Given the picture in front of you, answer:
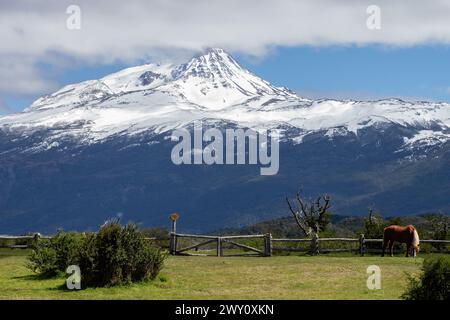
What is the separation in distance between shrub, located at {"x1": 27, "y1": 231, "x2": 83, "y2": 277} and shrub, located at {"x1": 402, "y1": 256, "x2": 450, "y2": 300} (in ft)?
42.2

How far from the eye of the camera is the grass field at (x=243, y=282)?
24.9 m

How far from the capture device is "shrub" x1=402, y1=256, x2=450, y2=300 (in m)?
21.6

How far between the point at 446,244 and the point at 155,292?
98.0 feet

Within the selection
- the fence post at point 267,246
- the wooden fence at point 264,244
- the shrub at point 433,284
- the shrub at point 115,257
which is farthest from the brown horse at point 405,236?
the shrub at point 433,284

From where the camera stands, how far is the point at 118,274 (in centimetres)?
2695

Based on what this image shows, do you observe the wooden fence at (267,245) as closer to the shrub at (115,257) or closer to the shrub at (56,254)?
the shrub at (56,254)

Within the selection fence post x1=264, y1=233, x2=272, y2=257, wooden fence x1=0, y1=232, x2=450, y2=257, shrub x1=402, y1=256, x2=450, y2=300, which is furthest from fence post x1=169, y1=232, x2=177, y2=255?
shrub x1=402, y1=256, x2=450, y2=300

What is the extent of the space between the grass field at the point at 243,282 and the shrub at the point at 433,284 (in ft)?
7.87

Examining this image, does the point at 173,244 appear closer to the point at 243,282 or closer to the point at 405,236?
the point at 405,236

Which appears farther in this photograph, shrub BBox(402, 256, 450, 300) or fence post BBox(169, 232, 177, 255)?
fence post BBox(169, 232, 177, 255)

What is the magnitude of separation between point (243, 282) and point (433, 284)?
338 inches

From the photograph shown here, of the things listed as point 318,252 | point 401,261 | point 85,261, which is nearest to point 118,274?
point 85,261

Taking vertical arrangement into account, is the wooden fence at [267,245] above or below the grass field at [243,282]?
above

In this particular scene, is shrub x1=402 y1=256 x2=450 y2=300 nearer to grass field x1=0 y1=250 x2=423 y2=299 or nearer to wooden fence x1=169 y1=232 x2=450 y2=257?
grass field x1=0 y1=250 x2=423 y2=299
